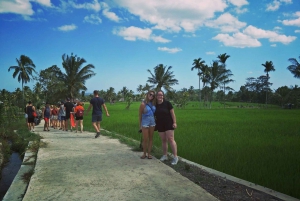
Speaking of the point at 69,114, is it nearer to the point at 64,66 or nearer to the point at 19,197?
the point at 19,197

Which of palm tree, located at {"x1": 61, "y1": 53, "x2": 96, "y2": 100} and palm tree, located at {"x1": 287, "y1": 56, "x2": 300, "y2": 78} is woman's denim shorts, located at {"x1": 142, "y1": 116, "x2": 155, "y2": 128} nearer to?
palm tree, located at {"x1": 61, "y1": 53, "x2": 96, "y2": 100}

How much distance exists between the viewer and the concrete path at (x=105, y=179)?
3.32 metres

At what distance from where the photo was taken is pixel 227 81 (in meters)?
47.9

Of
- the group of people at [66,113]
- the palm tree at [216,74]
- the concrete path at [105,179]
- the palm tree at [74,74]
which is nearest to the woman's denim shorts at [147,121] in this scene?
the concrete path at [105,179]

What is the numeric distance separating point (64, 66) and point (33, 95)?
7774mm

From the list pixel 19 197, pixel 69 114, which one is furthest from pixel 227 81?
pixel 19 197

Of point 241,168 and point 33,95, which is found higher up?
point 33,95

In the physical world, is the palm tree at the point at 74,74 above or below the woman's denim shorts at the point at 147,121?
above

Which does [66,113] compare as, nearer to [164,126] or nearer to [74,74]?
[164,126]

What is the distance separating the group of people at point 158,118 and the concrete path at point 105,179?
495mm

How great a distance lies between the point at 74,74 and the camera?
31016 millimetres

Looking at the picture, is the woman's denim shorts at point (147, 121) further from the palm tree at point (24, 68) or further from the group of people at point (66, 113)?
the palm tree at point (24, 68)

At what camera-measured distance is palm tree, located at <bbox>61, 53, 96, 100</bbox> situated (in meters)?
30.8

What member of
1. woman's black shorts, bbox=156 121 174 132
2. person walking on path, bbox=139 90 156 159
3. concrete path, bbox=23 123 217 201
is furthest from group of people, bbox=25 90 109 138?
woman's black shorts, bbox=156 121 174 132
